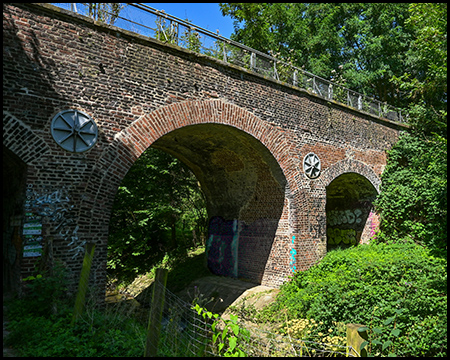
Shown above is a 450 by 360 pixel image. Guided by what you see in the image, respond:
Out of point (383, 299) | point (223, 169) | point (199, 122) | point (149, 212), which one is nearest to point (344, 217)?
point (223, 169)

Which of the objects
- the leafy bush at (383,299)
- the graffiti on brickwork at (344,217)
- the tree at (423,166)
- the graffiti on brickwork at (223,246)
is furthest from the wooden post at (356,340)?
the graffiti on brickwork at (344,217)

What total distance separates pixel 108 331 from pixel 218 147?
21.0ft

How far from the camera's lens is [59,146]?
595 centimetres

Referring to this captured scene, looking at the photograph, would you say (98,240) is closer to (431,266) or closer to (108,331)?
(108,331)

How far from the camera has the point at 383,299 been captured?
23.1ft

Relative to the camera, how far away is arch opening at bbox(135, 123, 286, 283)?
970 cm

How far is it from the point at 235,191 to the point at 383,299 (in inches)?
223

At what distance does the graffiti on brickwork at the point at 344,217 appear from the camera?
13328mm

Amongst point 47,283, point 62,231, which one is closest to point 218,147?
point 62,231

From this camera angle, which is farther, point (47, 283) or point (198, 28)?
point (198, 28)

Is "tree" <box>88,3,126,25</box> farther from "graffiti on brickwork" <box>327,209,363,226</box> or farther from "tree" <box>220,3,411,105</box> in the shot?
"tree" <box>220,3,411,105</box>

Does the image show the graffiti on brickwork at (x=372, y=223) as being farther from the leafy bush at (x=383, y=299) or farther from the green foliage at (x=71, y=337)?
the green foliage at (x=71, y=337)

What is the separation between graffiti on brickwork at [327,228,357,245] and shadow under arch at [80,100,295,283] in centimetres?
479

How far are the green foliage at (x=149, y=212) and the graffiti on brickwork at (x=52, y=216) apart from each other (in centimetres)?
708
